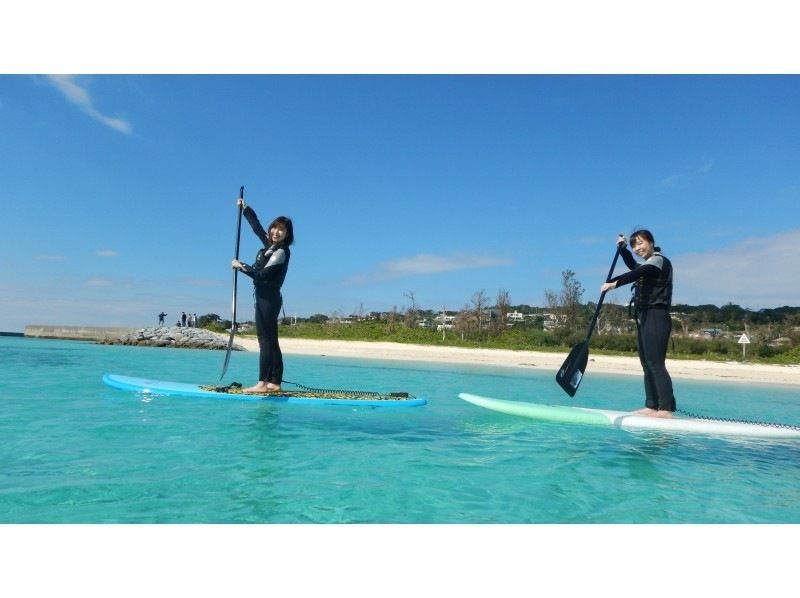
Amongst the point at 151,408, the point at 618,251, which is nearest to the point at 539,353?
the point at 618,251

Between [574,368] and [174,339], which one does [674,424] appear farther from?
[174,339]

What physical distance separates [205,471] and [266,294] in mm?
3731

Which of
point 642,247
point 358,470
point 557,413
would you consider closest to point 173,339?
point 557,413

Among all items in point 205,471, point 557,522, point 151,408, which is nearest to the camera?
point 557,522

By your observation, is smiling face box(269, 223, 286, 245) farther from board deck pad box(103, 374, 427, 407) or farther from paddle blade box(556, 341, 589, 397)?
paddle blade box(556, 341, 589, 397)

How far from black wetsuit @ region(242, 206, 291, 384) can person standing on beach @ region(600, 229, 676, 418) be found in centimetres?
434

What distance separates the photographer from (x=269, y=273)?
6797 millimetres

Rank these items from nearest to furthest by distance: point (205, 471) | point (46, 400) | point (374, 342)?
point (205, 471) < point (46, 400) < point (374, 342)

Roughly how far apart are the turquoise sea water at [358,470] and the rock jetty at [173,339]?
1117 inches

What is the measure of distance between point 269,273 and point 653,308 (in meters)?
5.11

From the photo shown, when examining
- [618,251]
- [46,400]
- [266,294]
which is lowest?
[46,400]
